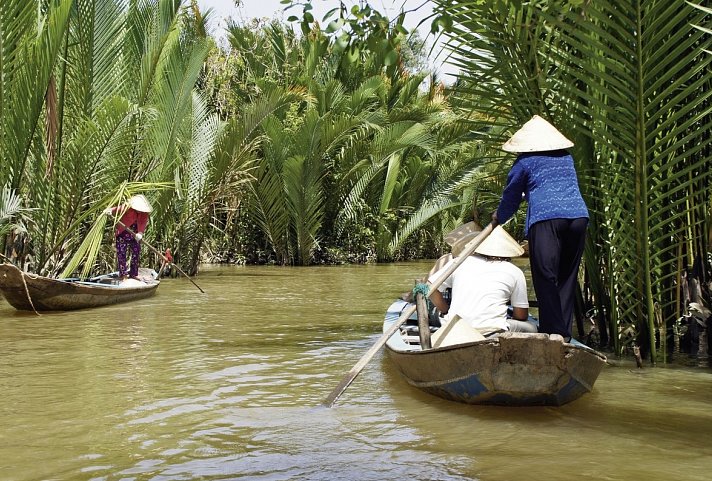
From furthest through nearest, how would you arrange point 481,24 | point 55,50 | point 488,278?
point 55,50 < point 481,24 < point 488,278

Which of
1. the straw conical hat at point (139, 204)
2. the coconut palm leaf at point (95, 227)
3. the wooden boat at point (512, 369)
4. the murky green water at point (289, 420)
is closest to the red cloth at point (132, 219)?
the straw conical hat at point (139, 204)

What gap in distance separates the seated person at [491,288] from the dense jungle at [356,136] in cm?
117

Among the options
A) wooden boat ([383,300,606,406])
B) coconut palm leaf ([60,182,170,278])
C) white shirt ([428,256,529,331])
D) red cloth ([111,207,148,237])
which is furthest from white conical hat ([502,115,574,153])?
red cloth ([111,207,148,237])

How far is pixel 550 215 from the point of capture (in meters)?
5.91

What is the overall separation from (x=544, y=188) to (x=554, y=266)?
20.7 inches

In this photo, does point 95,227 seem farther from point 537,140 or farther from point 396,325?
point 537,140

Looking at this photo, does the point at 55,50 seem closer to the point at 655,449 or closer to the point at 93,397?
the point at 93,397

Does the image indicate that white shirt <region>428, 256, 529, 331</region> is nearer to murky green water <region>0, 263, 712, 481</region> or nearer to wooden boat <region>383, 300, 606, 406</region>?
wooden boat <region>383, 300, 606, 406</region>

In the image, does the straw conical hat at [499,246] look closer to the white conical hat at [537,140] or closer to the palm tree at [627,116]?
the white conical hat at [537,140]

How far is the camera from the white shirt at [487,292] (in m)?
5.84

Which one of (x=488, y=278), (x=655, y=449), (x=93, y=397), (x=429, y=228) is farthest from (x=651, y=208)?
(x=429, y=228)

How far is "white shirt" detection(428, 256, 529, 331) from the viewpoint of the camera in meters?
5.84

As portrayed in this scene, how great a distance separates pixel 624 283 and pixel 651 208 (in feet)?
1.98

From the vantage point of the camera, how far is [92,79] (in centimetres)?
1256
